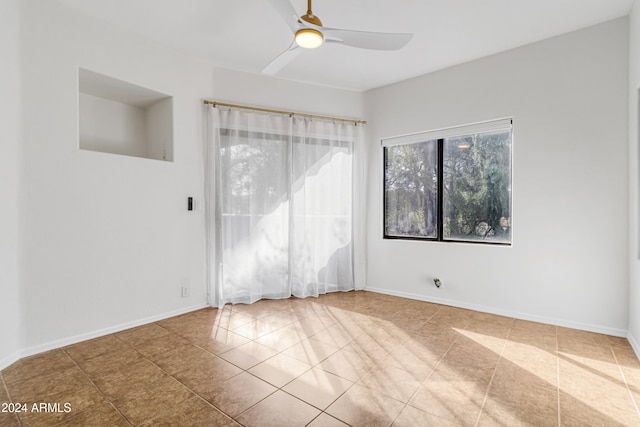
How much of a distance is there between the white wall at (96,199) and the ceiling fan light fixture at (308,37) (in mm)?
1761

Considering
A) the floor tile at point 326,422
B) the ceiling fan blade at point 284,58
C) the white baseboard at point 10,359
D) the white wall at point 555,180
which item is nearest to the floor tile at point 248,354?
the floor tile at point 326,422

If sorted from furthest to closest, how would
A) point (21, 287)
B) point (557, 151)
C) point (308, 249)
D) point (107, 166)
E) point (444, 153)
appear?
point (308, 249), point (444, 153), point (557, 151), point (107, 166), point (21, 287)

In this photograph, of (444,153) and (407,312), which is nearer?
(407,312)

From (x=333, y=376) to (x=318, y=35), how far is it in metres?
2.28

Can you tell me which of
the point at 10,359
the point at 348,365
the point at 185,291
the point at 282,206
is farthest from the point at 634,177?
Answer: the point at 10,359

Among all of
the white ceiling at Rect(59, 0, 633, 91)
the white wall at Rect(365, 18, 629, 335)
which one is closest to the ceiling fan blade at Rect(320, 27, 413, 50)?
the white ceiling at Rect(59, 0, 633, 91)

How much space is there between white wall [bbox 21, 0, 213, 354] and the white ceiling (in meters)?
0.27

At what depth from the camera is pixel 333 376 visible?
81.7 inches

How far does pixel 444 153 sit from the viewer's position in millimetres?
3787

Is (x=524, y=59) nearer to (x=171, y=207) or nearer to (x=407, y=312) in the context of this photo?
(x=407, y=312)

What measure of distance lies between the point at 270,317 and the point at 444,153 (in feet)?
8.96

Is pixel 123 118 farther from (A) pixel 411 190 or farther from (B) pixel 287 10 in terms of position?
(A) pixel 411 190

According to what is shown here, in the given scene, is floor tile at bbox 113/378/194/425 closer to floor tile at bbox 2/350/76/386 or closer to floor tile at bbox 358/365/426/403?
floor tile at bbox 2/350/76/386

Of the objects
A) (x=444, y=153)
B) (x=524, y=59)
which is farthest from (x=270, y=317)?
(x=524, y=59)
